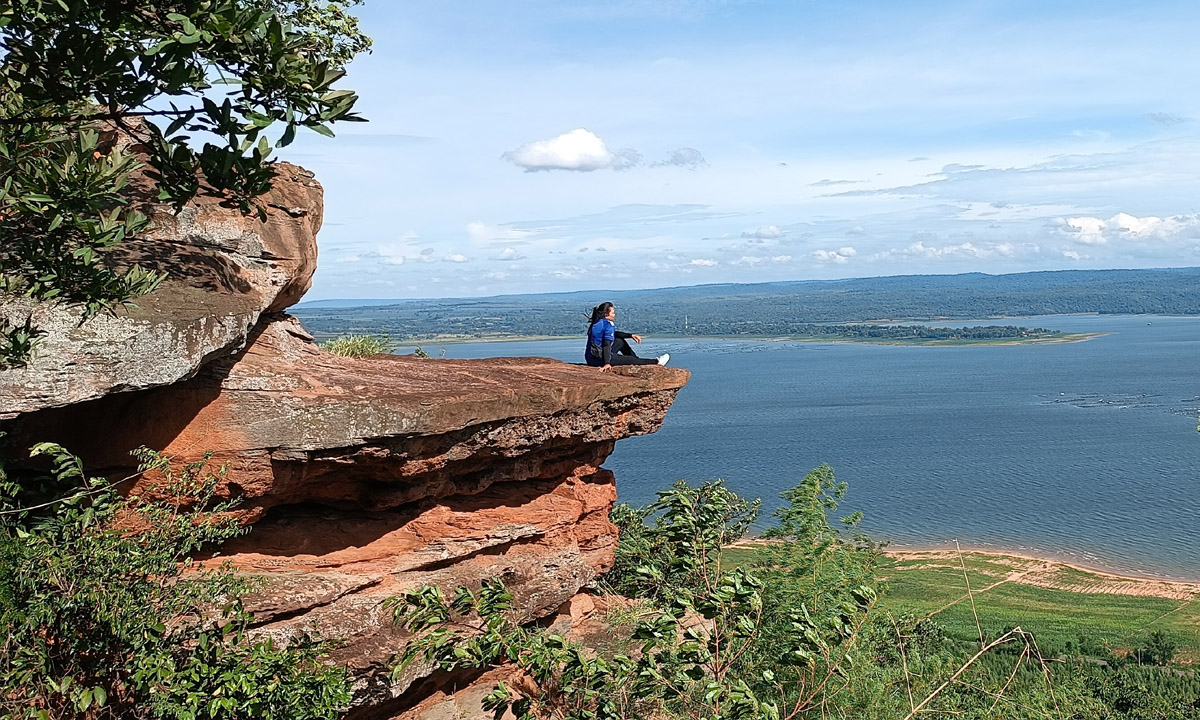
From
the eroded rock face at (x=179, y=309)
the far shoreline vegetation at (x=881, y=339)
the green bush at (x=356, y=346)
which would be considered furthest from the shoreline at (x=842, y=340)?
the eroded rock face at (x=179, y=309)

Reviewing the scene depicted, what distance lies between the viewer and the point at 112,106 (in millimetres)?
4836

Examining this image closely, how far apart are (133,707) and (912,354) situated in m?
144

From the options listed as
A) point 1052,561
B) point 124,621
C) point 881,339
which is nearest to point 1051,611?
point 1052,561

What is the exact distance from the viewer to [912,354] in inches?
5640

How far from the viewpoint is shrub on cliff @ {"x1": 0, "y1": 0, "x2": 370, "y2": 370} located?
450cm

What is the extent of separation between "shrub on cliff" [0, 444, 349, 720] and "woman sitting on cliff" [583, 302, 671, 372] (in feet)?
16.9

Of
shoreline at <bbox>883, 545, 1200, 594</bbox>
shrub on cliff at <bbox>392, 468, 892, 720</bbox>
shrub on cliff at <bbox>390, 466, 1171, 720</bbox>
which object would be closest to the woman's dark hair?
shrub on cliff at <bbox>390, 466, 1171, 720</bbox>

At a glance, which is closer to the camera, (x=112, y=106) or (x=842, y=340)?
(x=112, y=106)

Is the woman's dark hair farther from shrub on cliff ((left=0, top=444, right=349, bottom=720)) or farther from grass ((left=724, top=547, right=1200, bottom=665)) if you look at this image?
grass ((left=724, top=547, right=1200, bottom=665))

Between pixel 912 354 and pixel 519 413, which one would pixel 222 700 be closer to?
pixel 519 413

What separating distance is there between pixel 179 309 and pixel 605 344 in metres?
5.34

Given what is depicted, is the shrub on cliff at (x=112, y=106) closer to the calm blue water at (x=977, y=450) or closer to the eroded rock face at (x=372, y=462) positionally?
the eroded rock face at (x=372, y=462)

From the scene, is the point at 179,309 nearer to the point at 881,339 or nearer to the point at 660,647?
the point at 660,647

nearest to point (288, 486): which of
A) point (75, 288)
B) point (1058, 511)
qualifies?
point (75, 288)
